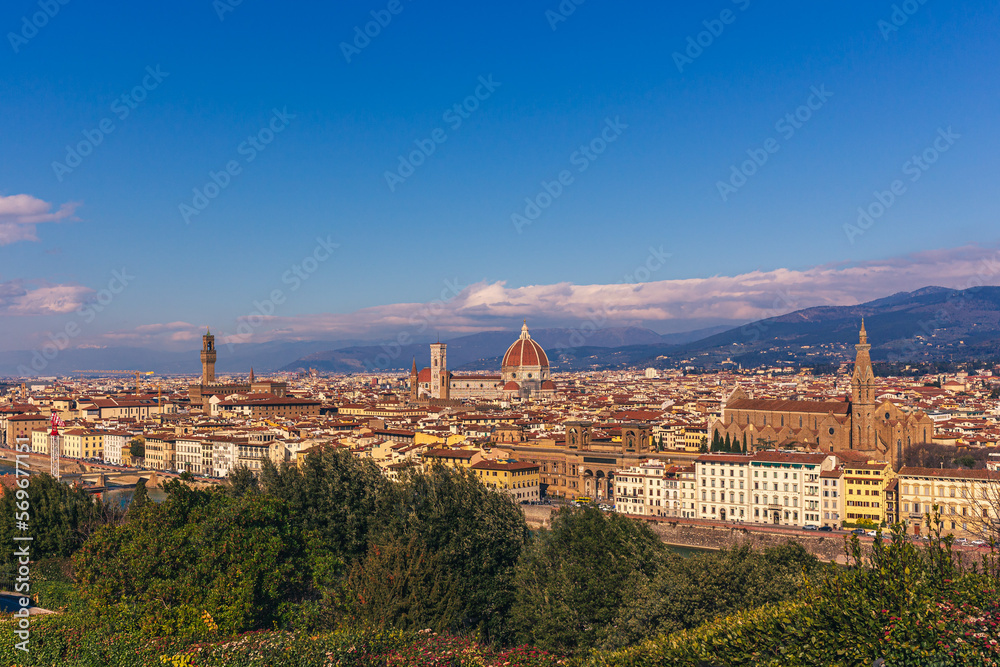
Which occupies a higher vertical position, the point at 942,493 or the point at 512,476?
the point at 942,493

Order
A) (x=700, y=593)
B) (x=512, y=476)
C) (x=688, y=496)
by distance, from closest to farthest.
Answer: (x=700, y=593), (x=688, y=496), (x=512, y=476)

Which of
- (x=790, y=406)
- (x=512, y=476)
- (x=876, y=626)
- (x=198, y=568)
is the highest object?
(x=876, y=626)

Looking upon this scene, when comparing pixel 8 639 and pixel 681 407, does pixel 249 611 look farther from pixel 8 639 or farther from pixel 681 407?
pixel 681 407

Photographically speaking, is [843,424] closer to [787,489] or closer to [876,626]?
[787,489]

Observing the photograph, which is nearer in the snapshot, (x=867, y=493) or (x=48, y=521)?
(x=48, y=521)

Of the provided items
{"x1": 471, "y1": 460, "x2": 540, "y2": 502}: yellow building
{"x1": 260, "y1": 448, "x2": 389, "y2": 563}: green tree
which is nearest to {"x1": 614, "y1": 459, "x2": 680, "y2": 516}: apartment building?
{"x1": 471, "y1": 460, "x2": 540, "y2": 502}: yellow building

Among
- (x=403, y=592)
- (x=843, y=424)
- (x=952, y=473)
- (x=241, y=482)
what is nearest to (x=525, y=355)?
(x=843, y=424)

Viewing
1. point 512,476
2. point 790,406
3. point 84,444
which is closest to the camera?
point 512,476
